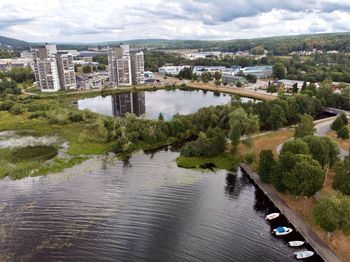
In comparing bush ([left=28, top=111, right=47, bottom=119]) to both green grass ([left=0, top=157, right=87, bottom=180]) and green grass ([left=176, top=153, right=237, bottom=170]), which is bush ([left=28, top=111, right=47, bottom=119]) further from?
green grass ([left=176, top=153, right=237, bottom=170])

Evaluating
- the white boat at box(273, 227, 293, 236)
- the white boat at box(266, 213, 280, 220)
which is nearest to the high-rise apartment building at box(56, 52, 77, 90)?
the white boat at box(266, 213, 280, 220)

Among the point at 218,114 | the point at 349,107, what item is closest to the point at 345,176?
the point at 218,114

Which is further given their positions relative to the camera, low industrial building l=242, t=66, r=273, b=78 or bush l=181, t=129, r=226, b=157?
low industrial building l=242, t=66, r=273, b=78

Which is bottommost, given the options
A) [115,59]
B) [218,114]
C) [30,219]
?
[30,219]

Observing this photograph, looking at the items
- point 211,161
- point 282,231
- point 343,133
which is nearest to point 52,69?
point 211,161

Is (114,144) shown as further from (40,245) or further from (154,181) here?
(40,245)
